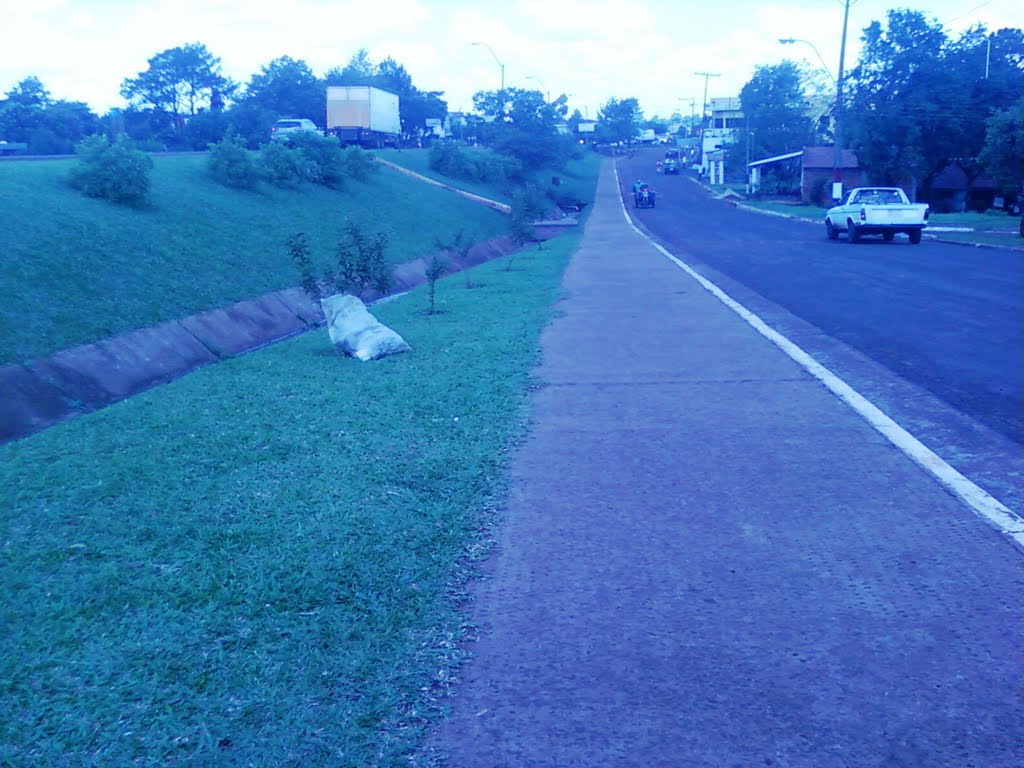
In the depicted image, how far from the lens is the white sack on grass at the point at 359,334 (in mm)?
12375

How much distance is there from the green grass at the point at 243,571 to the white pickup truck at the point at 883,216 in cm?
2504

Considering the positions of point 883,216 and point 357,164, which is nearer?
point 883,216

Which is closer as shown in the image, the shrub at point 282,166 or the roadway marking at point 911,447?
the roadway marking at point 911,447

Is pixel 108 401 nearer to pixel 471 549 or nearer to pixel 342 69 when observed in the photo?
pixel 471 549

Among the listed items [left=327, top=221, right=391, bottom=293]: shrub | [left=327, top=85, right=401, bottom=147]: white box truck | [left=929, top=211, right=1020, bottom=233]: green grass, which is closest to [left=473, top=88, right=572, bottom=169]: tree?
[left=327, top=85, right=401, bottom=147]: white box truck

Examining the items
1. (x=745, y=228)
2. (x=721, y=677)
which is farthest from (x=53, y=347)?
(x=745, y=228)

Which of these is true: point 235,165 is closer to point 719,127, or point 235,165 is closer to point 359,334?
point 359,334

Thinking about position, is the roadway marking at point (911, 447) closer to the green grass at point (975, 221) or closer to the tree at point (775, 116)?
the green grass at point (975, 221)

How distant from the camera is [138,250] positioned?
1845 centimetres

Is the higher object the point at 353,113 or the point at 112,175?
the point at 353,113

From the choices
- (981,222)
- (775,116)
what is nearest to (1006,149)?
(981,222)

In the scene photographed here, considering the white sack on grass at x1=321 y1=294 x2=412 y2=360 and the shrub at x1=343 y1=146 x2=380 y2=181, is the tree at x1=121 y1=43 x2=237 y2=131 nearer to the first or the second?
the shrub at x1=343 y1=146 x2=380 y2=181

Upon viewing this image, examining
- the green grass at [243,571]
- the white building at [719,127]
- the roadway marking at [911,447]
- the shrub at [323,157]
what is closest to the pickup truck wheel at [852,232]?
the shrub at [323,157]

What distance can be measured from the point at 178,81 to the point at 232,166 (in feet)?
172
